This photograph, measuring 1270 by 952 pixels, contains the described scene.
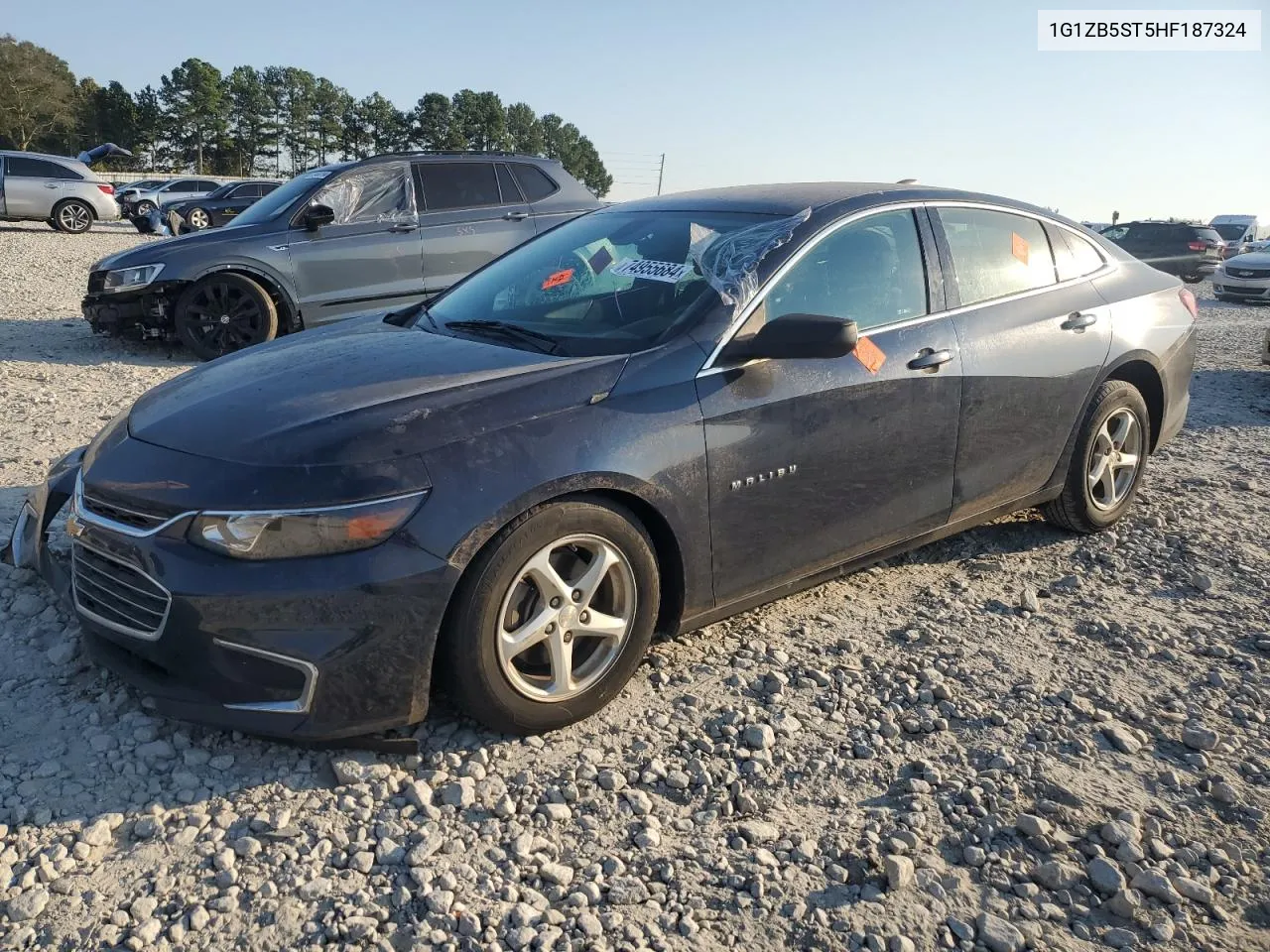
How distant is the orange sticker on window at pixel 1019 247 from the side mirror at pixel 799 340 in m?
1.49

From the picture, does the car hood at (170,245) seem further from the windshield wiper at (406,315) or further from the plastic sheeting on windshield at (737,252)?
the plastic sheeting on windshield at (737,252)

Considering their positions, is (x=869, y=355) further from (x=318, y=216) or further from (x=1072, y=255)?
(x=318, y=216)

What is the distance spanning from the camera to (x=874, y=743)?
118 inches

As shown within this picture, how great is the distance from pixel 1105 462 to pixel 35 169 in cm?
2257

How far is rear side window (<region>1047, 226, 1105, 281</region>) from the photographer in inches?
176

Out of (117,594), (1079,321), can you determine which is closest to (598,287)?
(117,594)

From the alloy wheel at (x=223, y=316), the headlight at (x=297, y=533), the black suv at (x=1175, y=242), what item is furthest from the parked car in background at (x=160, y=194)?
the headlight at (x=297, y=533)

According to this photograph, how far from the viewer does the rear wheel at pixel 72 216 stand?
21094 mm

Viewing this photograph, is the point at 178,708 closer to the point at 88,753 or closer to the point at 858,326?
the point at 88,753

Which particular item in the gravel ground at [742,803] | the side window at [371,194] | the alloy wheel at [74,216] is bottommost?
the gravel ground at [742,803]

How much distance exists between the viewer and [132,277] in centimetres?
787

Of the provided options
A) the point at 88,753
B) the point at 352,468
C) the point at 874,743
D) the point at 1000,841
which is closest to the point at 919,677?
the point at 874,743

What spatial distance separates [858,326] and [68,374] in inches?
247

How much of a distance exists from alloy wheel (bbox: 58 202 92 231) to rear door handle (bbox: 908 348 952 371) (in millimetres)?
22394
